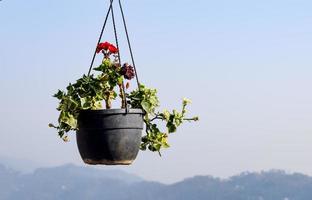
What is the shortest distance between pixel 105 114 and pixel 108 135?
5.6 inches

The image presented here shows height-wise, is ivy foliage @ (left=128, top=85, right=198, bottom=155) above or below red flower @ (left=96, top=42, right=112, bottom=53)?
below

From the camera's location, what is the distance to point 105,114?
4.70m

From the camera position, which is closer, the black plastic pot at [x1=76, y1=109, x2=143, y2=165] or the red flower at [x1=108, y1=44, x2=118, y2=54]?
the black plastic pot at [x1=76, y1=109, x2=143, y2=165]

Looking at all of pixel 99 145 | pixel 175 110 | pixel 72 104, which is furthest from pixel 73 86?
pixel 175 110

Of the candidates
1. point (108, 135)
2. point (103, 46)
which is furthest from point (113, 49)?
point (108, 135)

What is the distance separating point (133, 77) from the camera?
15.8 ft

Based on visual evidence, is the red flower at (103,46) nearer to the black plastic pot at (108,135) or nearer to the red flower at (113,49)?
the red flower at (113,49)

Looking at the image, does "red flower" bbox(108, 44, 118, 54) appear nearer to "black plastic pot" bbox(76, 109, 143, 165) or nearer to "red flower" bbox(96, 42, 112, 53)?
"red flower" bbox(96, 42, 112, 53)

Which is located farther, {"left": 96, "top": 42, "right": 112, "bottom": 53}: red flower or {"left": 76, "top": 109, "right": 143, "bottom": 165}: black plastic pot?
{"left": 96, "top": 42, "right": 112, "bottom": 53}: red flower

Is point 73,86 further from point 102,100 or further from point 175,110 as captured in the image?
point 175,110

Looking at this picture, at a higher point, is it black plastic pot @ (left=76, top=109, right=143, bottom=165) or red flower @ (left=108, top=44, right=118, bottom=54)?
red flower @ (left=108, top=44, right=118, bottom=54)

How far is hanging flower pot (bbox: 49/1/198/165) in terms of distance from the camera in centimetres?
472

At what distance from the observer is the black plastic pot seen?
4711 millimetres

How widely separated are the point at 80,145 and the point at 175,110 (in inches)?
31.3
